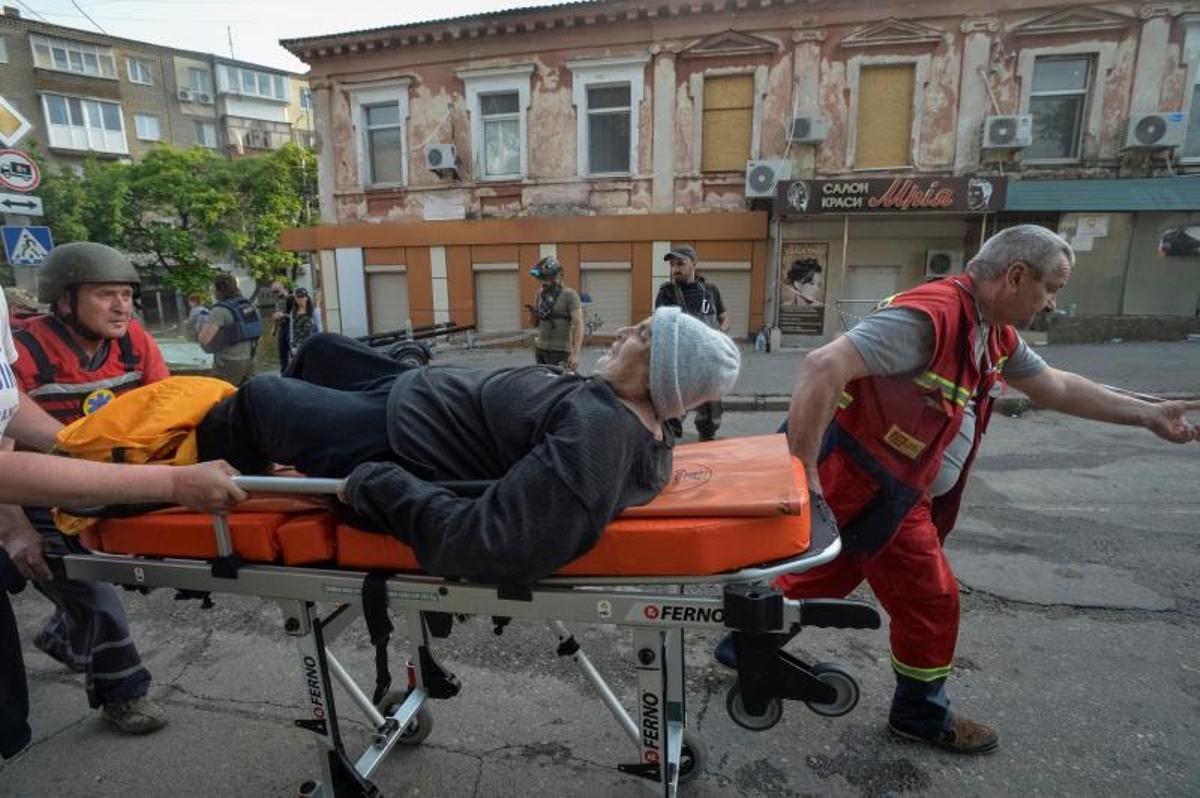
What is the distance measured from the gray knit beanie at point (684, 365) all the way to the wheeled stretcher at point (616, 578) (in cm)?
24

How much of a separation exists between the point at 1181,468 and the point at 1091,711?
421 cm

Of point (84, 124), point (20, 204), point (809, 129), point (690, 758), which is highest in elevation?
point (84, 124)

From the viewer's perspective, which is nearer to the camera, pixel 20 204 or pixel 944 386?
pixel 944 386

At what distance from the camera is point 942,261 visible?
12.7 m

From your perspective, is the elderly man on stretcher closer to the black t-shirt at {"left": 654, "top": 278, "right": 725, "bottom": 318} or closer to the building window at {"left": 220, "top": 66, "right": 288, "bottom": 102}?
the black t-shirt at {"left": 654, "top": 278, "right": 725, "bottom": 318}

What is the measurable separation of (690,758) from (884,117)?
13.4 meters

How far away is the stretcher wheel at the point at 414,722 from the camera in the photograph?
236 cm

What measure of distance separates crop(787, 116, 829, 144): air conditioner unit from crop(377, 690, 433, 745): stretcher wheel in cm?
1268

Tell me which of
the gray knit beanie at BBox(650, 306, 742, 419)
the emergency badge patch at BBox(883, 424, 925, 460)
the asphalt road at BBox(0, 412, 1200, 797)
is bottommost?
the asphalt road at BBox(0, 412, 1200, 797)

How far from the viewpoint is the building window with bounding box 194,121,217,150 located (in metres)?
36.9

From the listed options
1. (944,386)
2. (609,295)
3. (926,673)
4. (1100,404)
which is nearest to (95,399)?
(944,386)

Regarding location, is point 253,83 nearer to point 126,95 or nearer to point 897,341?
point 126,95

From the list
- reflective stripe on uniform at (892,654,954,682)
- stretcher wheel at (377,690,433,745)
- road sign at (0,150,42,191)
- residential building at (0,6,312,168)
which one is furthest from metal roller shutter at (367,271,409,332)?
residential building at (0,6,312,168)

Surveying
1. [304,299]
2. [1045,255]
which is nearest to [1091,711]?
[1045,255]
